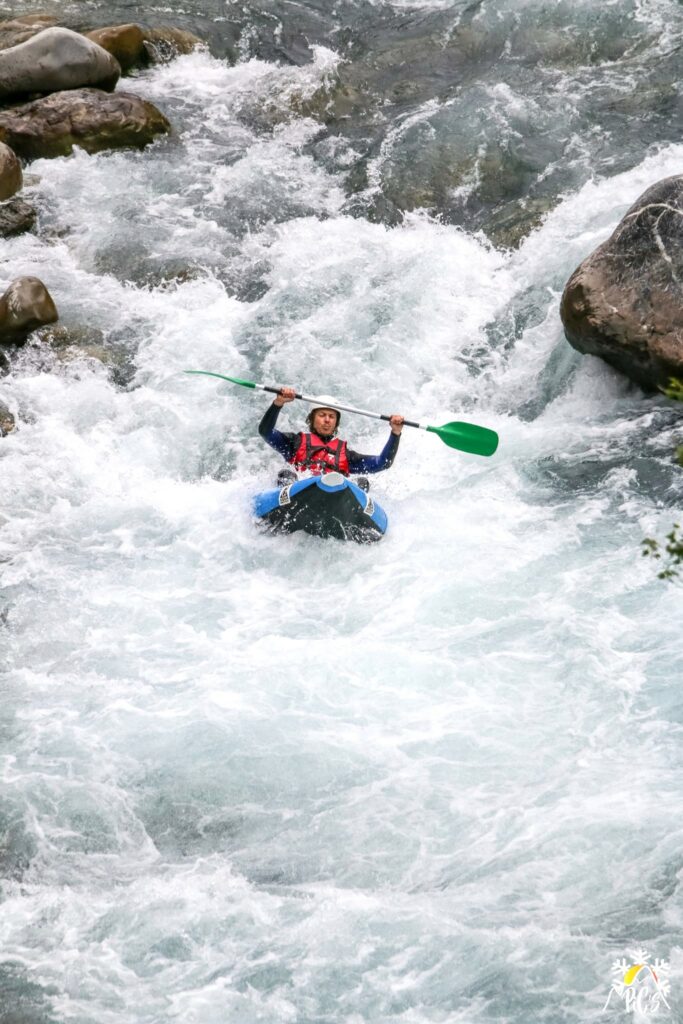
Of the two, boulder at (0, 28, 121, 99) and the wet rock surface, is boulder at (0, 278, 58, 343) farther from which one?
boulder at (0, 28, 121, 99)

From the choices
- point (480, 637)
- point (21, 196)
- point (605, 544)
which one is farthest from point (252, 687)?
point (21, 196)

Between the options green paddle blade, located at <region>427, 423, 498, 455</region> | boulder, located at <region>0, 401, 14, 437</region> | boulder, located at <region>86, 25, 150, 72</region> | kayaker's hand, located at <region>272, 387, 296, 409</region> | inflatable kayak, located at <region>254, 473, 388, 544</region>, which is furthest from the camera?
boulder, located at <region>86, 25, 150, 72</region>

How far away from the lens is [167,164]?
12.0 meters

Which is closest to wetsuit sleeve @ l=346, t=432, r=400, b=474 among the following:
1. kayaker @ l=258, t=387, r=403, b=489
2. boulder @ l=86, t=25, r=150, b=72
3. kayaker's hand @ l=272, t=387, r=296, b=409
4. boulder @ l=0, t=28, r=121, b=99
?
kayaker @ l=258, t=387, r=403, b=489

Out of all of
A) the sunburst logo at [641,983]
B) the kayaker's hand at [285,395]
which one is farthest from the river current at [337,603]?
the kayaker's hand at [285,395]

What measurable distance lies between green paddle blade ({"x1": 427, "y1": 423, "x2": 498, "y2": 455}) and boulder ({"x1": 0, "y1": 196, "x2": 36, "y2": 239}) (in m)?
4.91

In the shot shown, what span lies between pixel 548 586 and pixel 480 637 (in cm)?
65

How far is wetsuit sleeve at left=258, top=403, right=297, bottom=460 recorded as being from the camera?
823cm

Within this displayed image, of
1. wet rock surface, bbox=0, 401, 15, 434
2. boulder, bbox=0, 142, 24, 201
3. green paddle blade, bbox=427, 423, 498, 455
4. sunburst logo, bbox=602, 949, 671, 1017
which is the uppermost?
sunburst logo, bbox=602, 949, 671, 1017

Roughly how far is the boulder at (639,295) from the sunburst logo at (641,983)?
4654 mm

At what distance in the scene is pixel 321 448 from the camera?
826cm

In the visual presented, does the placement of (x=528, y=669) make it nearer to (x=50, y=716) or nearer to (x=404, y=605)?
(x=404, y=605)

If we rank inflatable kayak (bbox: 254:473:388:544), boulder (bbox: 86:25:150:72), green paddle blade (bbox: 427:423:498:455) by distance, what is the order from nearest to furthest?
inflatable kayak (bbox: 254:473:388:544), green paddle blade (bbox: 427:423:498:455), boulder (bbox: 86:25:150:72)

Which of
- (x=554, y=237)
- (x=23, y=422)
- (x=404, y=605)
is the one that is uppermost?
(x=554, y=237)
